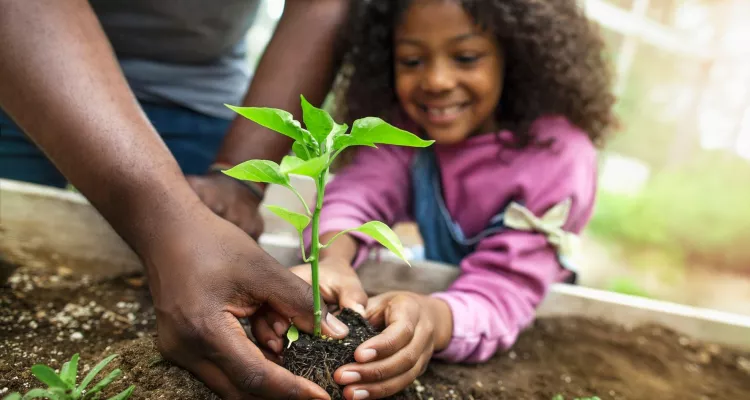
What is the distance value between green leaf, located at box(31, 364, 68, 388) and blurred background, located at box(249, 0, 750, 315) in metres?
3.26

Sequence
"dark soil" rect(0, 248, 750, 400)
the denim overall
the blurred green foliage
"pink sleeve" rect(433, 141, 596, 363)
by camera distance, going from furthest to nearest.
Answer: the blurred green foliage → the denim overall → "pink sleeve" rect(433, 141, 596, 363) → "dark soil" rect(0, 248, 750, 400)

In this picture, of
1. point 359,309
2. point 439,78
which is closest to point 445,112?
point 439,78

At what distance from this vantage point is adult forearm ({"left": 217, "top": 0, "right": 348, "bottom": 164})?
1.50 m

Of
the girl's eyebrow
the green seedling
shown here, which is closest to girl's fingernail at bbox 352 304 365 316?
the green seedling

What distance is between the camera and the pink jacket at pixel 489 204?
4.52ft

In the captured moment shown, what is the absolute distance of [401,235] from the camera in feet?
8.74

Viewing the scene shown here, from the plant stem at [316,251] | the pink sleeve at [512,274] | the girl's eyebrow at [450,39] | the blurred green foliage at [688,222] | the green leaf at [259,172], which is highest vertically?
the girl's eyebrow at [450,39]

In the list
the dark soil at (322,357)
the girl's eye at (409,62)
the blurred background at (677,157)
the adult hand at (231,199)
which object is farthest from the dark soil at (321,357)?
the blurred background at (677,157)

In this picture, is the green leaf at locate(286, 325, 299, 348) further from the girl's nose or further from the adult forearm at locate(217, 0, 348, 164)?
the girl's nose

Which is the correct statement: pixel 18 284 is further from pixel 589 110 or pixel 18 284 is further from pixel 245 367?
pixel 589 110

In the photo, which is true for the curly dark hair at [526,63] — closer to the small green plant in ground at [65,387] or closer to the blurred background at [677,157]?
the small green plant in ground at [65,387]

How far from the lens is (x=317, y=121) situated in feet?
2.68

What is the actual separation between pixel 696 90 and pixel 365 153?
434 centimetres

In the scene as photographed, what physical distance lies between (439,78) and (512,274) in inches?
22.8
